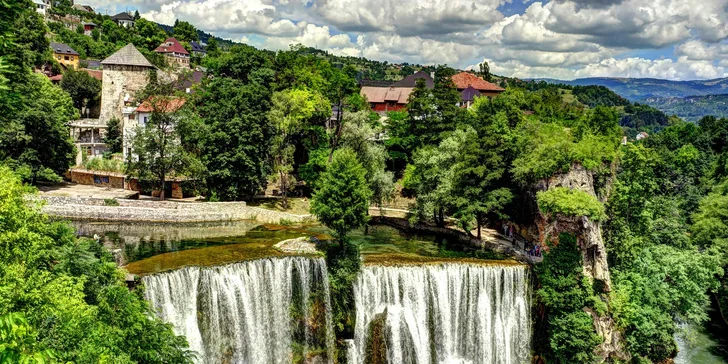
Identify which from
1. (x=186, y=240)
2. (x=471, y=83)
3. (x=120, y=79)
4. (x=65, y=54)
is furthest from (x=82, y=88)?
(x=471, y=83)

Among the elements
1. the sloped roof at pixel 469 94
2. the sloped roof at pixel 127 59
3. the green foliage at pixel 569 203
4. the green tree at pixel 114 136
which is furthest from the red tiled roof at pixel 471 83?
the green foliage at pixel 569 203

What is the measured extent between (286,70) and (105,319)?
38531mm

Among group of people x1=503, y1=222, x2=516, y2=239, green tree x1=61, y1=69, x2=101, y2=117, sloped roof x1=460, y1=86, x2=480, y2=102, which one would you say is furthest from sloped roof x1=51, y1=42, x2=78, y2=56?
group of people x1=503, y1=222, x2=516, y2=239

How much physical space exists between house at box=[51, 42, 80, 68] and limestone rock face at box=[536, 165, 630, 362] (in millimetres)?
82251

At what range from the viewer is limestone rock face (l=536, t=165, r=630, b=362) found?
32.4m

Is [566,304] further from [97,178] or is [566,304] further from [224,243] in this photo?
[97,178]

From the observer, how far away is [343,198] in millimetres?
31844

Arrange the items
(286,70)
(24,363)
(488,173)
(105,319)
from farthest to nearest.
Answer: (286,70) → (488,173) → (105,319) → (24,363)

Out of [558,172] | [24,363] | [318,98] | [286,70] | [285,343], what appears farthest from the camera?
[286,70]

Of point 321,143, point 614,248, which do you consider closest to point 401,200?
point 321,143

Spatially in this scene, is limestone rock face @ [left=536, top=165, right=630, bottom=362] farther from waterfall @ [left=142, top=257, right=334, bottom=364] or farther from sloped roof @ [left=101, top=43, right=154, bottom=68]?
sloped roof @ [left=101, top=43, right=154, bottom=68]

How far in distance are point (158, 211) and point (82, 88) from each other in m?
34.6

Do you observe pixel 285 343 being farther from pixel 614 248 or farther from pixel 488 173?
pixel 614 248

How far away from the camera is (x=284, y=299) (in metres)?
29.9
